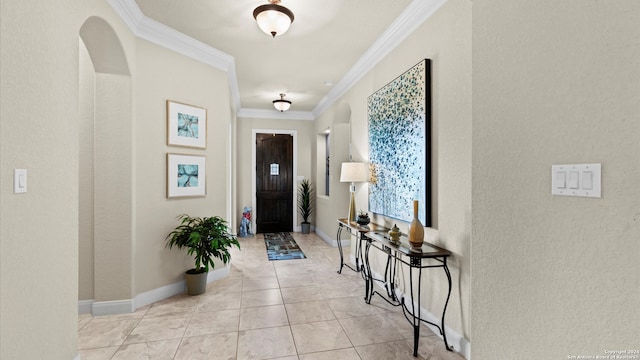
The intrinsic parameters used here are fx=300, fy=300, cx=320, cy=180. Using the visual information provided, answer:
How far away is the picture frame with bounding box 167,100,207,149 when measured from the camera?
323 cm

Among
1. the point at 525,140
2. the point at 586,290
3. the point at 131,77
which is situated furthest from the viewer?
the point at 131,77

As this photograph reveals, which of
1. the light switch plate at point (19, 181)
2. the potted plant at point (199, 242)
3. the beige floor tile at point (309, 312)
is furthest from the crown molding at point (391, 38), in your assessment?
the light switch plate at point (19, 181)

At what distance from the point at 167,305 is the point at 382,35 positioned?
3.58 metres

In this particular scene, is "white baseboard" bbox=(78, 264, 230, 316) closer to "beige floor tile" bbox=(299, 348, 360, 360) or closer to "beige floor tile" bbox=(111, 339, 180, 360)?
"beige floor tile" bbox=(111, 339, 180, 360)

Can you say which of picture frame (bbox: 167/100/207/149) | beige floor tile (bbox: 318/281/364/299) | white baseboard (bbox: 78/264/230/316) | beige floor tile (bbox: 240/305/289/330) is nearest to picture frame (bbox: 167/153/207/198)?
picture frame (bbox: 167/100/207/149)

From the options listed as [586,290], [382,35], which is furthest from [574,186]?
[382,35]

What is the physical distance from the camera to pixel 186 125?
11.1 ft

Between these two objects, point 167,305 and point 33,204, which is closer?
point 33,204

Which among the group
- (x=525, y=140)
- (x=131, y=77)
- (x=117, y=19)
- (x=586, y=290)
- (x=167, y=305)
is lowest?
(x=167, y=305)

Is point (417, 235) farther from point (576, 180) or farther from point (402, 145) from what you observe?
point (576, 180)

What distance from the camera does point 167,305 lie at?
119 inches

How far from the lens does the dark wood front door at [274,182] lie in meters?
7.07

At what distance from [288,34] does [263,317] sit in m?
2.89

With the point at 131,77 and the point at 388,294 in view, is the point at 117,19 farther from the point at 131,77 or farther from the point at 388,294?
the point at 388,294
